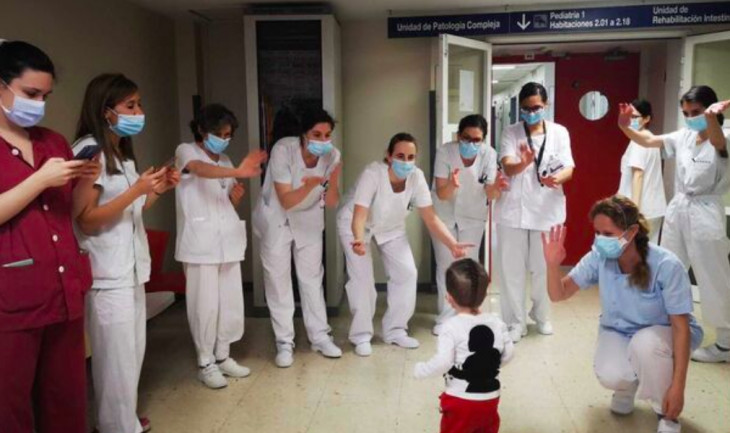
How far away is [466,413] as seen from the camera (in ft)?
6.50

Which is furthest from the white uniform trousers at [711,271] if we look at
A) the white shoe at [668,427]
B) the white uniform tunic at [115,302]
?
the white uniform tunic at [115,302]

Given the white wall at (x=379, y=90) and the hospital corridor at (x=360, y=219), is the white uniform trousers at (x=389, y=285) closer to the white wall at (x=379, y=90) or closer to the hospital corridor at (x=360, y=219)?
the hospital corridor at (x=360, y=219)

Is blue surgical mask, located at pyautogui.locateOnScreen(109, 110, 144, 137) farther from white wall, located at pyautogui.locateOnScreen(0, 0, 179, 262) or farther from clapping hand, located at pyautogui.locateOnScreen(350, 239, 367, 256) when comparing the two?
clapping hand, located at pyautogui.locateOnScreen(350, 239, 367, 256)

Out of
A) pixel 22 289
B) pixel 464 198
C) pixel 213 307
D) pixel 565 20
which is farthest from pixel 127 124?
pixel 565 20

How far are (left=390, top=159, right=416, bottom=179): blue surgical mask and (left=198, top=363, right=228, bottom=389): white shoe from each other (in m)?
1.45

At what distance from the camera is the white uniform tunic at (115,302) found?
2238 millimetres

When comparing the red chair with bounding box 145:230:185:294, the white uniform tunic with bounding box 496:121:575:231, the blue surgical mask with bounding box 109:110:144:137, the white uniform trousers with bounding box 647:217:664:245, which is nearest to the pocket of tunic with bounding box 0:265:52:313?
the blue surgical mask with bounding box 109:110:144:137

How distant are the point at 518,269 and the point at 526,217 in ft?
1.10

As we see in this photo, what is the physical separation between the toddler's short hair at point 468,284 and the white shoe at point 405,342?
5.15ft

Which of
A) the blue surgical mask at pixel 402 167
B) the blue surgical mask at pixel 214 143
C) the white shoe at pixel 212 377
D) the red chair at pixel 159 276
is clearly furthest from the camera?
the red chair at pixel 159 276

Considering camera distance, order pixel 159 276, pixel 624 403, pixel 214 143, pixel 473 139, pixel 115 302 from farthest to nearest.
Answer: pixel 159 276, pixel 473 139, pixel 214 143, pixel 624 403, pixel 115 302

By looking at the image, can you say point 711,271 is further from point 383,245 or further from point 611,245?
point 383,245

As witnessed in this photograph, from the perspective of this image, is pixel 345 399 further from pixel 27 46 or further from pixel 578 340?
pixel 27 46

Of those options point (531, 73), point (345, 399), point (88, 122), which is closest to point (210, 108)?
point (88, 122)
